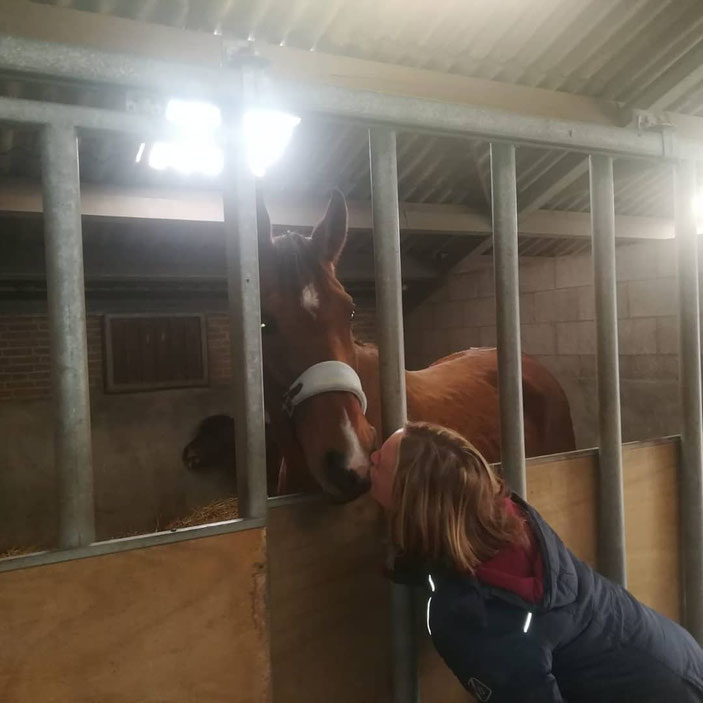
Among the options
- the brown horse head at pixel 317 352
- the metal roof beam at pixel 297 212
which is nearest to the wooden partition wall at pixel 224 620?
the brown horse head at pixel 317 352

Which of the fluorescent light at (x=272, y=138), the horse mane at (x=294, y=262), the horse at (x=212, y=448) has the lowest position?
the horse at (x=212, y=448)

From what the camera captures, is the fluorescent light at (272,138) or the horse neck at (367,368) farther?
the fluorescent light at (272,138)

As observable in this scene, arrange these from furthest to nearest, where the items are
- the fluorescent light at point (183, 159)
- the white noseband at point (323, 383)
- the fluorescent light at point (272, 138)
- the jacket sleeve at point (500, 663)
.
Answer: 1. the fluorescent light at point (183, 159)
2. the fluorescent light at point (272, 138)
3. the white noseband at point (323, 383)
4. the jacket sleeve at point (500, 663)

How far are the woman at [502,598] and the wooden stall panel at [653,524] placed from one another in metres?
0.49

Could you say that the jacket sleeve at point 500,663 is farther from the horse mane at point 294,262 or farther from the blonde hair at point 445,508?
the horse mane at point 294,262

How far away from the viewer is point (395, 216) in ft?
3.89

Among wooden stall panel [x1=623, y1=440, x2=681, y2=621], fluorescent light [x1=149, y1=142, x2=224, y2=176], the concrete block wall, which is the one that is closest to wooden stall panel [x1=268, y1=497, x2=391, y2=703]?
wooden stall panel [x1=623, y1=440, x2=681, y2=621]

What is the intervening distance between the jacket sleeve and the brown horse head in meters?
0.33

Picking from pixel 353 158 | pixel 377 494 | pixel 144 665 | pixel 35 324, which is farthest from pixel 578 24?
pixel 35 324

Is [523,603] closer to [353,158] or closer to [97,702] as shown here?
[97,702]

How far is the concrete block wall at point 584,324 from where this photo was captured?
3223 millimetres

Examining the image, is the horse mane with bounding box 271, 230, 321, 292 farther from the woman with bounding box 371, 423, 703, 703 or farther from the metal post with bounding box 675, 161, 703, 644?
the metal post with bounding box 675, 161, 703, 644

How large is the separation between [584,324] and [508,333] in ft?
9.02

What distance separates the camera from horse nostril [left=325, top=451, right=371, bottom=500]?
1141mm
